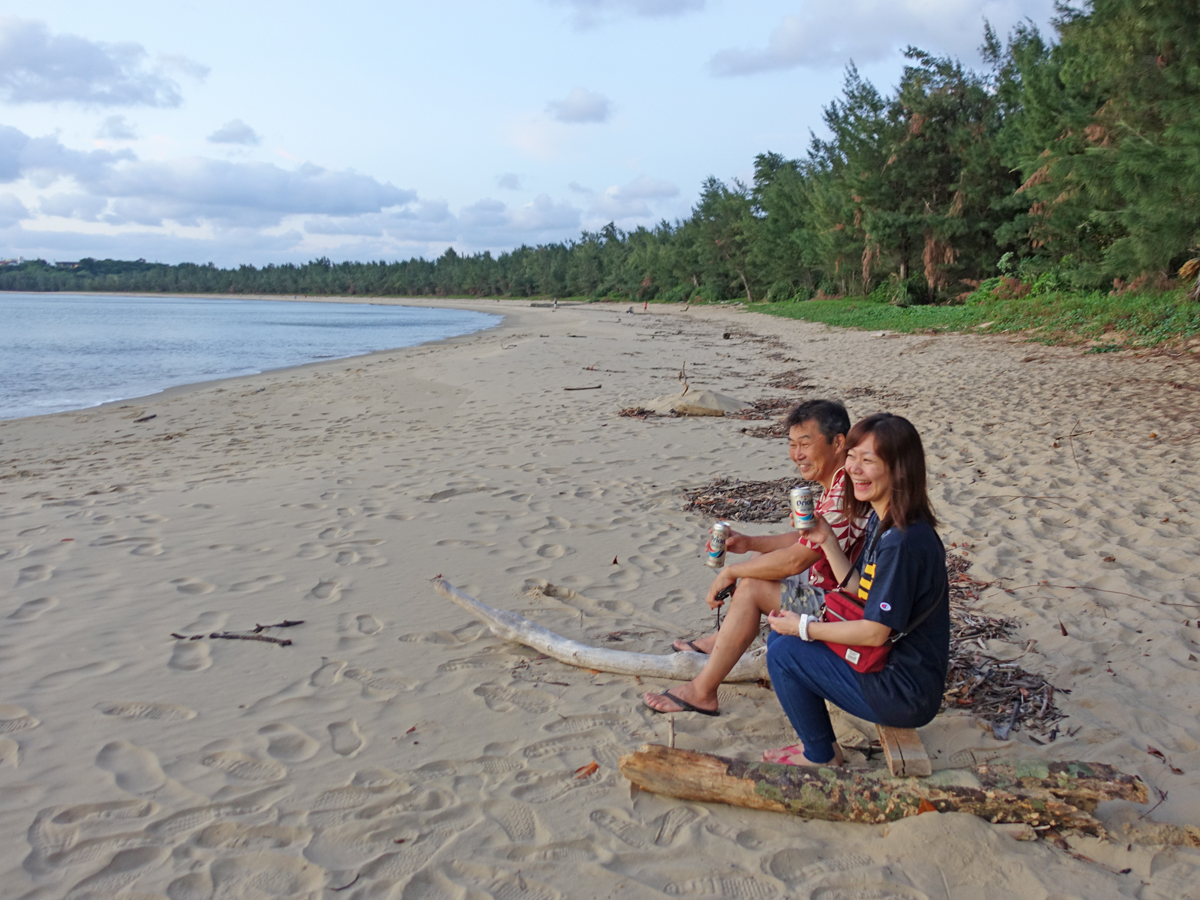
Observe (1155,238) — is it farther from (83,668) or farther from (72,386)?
(72,386)

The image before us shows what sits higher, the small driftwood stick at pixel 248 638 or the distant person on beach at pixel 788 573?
the distant person on beach at pixel 788 573

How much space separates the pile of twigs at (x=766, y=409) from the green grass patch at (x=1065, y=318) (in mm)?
6691

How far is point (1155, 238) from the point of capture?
1184 cm

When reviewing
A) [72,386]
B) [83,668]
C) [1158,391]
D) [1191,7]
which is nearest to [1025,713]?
[83,668]

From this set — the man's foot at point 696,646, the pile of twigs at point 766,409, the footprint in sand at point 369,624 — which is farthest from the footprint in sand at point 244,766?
the pile of twigs at point 766,409

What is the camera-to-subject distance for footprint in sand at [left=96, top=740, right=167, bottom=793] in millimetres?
2775

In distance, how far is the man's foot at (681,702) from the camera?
3.22 metres

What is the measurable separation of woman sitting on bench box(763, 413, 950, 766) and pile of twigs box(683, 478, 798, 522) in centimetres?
309

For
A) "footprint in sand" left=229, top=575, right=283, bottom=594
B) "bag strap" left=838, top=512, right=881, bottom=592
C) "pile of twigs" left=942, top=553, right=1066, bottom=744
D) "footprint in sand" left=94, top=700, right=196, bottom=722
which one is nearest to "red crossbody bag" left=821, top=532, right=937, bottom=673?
"bag strap" left=838, top=512, right=881, bottom=592

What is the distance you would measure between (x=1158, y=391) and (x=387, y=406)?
10.4m

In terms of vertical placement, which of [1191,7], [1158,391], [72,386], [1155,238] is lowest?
[72,386]

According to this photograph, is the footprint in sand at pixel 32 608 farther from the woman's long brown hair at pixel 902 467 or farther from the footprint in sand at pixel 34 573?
the woman's long brown hair at pixel 902 467

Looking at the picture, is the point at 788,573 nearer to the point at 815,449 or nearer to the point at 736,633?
the point at 736,633

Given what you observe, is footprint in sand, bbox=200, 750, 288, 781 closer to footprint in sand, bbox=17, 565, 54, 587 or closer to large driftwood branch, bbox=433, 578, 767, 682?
large driftwood branch, bbox=433, 578, 767, 682
